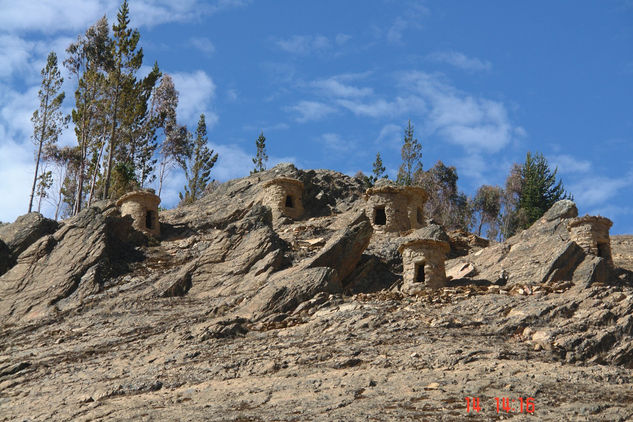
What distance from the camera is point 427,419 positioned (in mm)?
15648

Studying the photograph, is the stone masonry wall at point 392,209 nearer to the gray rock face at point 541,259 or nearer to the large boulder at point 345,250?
the gray rock face at point 541,259

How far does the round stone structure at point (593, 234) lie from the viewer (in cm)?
3244

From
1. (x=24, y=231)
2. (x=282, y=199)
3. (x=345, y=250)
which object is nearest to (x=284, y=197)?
(x=282, y=199)

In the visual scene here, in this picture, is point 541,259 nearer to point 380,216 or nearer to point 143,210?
point 380,216

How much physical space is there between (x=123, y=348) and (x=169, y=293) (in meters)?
5.11

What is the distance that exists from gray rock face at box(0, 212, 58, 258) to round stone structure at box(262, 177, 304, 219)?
1028cm

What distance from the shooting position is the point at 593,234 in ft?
107

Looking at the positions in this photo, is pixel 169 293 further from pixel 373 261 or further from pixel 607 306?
pixel 607 306

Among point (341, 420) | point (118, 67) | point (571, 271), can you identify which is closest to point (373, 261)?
point (571, 271)
